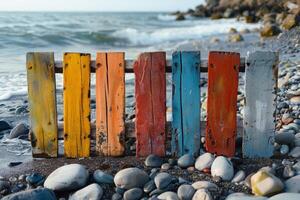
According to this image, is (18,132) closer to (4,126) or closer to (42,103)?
(4,126)

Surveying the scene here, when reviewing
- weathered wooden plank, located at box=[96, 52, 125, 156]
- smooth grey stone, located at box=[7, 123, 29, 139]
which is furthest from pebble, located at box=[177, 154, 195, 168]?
smooth grey stone, located at box=[7, 123, 29, 139]

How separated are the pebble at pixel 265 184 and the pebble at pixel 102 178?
1.21 m

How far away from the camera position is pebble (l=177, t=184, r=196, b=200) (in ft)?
11.6

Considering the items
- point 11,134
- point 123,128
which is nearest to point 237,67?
point 123,128

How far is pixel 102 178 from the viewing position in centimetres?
388

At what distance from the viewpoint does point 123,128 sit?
4.36 metres

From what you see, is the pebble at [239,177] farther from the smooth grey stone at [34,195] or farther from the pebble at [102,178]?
the smooth grey stone at [34,195]

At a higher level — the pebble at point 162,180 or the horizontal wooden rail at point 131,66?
the horizontal wooden rail at point 131,66

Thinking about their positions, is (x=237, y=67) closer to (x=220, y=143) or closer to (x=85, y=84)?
(x=220, y=143)

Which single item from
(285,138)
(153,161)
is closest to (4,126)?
(153,161)

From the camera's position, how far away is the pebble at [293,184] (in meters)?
3.55

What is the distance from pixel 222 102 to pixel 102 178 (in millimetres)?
1330

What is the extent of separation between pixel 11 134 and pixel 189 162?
97.4 inches

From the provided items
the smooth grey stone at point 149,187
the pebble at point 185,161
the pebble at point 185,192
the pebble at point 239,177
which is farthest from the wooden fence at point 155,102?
the pebble at point 185,192
